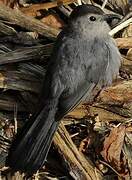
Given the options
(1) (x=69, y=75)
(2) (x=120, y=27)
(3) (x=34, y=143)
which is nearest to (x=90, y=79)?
(1) (x=69, y=75)

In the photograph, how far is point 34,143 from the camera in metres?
4.93

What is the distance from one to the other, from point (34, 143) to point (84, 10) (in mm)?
1270

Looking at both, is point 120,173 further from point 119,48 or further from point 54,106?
point 119,48

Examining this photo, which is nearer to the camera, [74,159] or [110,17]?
[74,159]

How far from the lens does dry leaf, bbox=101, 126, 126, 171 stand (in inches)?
193

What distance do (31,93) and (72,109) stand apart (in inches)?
15.9

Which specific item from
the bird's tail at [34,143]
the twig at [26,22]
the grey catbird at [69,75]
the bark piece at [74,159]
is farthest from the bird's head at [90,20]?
the bark piece at [74,159]

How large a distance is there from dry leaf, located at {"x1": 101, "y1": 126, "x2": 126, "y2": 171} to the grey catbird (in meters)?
0.40

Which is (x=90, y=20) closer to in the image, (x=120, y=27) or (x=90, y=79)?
(x=120, y=27)

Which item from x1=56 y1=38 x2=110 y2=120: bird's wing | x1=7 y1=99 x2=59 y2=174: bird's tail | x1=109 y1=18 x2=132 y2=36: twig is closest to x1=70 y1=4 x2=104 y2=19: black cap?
x1=109 y1=18 x2=132 y2=36: twig

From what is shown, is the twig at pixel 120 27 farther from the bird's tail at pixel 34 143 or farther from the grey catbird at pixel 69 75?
the bird's tail at pixel 34 143

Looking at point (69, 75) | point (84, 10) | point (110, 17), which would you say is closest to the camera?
point (69, 75)

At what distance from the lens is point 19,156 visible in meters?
4.84

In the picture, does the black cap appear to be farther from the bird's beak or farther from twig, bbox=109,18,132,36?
twig, bbox=109,18,132,36
